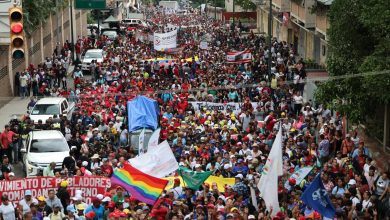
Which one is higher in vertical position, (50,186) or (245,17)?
(50,186)

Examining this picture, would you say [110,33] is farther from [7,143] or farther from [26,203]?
[26,203]

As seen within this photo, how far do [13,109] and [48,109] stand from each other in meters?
7.52

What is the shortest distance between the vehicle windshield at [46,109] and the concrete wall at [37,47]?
31.2 feet

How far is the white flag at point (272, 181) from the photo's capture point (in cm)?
1877

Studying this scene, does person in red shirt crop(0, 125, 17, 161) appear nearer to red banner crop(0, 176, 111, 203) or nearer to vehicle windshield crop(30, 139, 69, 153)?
vehicle windshield crop(30, 139, 69, 153)

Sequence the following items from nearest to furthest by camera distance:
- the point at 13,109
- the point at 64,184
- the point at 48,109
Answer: the point at 64,184 < the point at 48,109 < the point at 13,109

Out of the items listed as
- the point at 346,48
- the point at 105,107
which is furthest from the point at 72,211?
the point at 105,107

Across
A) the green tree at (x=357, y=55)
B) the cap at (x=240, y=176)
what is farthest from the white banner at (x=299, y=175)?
the green tree at (x=357, y=55)

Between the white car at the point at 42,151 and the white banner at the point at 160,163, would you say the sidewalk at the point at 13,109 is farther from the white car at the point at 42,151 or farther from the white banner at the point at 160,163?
the white banner at the point at 160,163

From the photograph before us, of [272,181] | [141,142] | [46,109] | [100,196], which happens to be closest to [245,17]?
[46,109]

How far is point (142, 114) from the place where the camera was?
2858cm

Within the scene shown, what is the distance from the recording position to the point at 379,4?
926 inches

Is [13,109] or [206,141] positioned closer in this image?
[206,141]

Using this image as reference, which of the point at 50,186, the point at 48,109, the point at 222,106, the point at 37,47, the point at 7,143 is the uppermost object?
the point at 50,186
